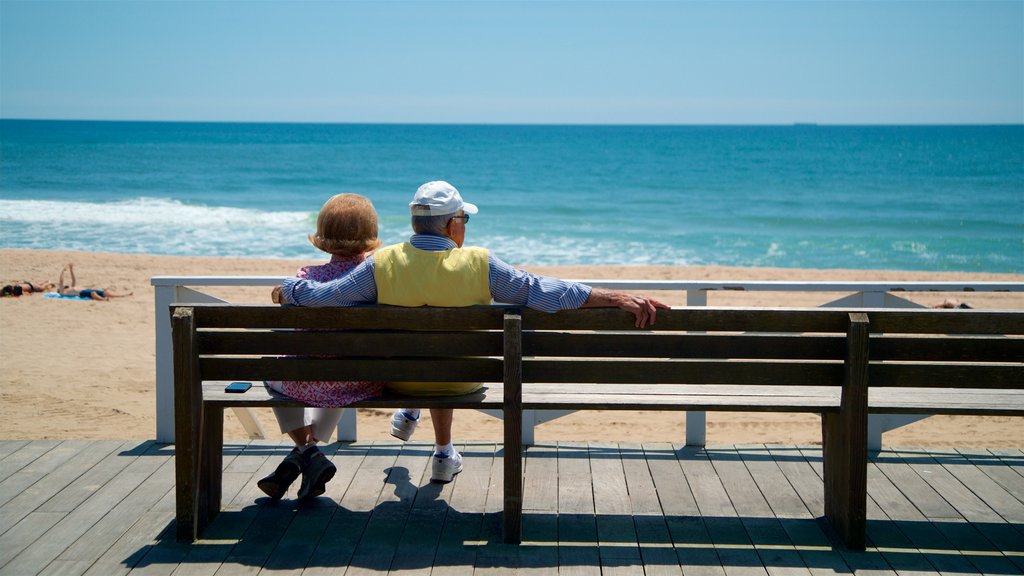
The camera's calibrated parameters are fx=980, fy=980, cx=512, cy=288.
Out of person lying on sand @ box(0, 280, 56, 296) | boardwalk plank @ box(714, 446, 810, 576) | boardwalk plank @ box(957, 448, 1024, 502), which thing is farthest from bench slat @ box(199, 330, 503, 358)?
person lying on sand @ box(0, 280, 56, 296)

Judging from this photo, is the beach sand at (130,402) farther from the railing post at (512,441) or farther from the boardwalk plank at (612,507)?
the railing post at (512,441)

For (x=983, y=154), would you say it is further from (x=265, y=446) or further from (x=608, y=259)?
(x=265, y=446)

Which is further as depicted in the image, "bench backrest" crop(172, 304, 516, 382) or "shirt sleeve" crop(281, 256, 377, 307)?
"shirt sleeve" crop(281, 256, 377, 307)

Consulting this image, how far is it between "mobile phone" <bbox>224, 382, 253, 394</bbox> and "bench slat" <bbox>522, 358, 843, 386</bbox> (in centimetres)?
110

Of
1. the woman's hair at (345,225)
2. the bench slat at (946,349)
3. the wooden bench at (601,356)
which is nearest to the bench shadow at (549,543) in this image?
the wooden bench at (601,356)

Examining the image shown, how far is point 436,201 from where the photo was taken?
12.0 feet

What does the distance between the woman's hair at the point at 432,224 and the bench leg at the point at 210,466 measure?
1.02 metres

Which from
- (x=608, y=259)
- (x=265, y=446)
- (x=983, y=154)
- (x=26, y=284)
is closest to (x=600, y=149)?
(x=983, y=154)

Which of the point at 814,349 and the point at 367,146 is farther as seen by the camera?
the point at 367,146

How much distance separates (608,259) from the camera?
71.3 ft

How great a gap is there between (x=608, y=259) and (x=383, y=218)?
447 inches

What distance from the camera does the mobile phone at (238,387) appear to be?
12.2 ft

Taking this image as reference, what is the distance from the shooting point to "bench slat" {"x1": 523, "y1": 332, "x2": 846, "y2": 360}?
342cm

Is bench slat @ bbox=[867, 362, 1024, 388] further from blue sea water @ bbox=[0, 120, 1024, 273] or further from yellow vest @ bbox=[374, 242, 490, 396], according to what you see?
blue sea water @ bbox=[0, 120, 1024, 273]
